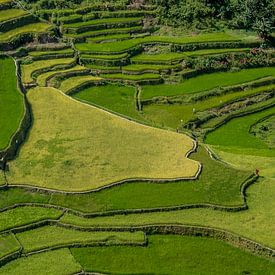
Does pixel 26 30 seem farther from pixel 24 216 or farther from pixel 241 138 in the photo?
pixel 24 216

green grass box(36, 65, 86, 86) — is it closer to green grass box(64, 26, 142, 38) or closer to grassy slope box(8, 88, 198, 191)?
green grass box(64, 26, 142, 38)

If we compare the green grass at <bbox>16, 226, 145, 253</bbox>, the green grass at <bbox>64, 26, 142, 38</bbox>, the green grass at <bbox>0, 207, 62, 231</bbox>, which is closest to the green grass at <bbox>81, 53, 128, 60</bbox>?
the green grass at <bbox>64, 26, 142, 38</bbox>

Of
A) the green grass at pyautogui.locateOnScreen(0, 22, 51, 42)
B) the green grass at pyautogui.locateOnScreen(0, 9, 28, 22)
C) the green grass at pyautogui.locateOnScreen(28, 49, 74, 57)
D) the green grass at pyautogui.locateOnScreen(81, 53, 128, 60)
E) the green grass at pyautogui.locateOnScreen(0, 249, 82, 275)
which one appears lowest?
the green grass at pyautogui.locateOnScreen(0, 249, 82, 275)

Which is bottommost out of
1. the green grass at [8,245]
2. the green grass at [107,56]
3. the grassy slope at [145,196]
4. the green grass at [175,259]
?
the green grass at [175,259]

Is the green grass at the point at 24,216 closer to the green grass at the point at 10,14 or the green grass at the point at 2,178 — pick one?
the green grass at the point at 2,178

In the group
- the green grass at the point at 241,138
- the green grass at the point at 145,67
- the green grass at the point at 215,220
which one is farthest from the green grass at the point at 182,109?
the green grass at the point at 215,220

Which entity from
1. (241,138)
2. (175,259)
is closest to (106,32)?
(241,138)
